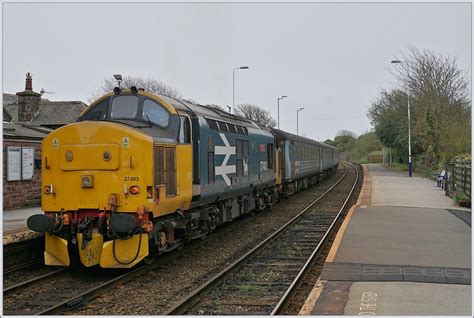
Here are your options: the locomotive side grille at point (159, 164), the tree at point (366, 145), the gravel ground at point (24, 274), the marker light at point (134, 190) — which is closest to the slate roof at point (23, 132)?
the gravel ground at point (24, 274)

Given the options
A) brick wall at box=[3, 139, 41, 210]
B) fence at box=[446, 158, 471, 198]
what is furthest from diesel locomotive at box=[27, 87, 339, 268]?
fence at box=[446, 158, 471, 198]

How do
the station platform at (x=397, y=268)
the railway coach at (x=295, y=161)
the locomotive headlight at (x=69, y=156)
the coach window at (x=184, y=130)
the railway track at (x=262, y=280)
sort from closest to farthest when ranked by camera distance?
1. the station platform at (x=397, y=268)
2. the railway track at (x=262, y=280)
3. the locomotive headlight at (x=69, y=156)
4. the coach window at (x=184, y=130)
5. the railway coach at (x=295, y=161)

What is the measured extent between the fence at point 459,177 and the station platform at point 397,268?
367 cm

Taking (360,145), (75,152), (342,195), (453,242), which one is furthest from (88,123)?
(360,145)

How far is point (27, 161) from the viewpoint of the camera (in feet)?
47.5

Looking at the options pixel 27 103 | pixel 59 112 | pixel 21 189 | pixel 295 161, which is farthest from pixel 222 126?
pixel 59 112

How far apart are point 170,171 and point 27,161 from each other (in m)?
7.10

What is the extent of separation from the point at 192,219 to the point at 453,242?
17.3 ft

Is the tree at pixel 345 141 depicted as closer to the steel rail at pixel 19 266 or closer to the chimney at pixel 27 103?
the chimney at pixel 27 103

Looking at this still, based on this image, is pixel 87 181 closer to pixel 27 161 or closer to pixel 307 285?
pixel 307 285

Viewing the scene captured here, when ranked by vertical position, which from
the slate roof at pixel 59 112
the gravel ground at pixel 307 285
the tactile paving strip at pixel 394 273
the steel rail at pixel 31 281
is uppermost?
the slate roof at pixel 59 112

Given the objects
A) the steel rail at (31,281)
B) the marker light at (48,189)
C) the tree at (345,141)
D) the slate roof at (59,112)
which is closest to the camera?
the steel rail at (31,281)

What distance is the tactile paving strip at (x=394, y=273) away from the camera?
770cm

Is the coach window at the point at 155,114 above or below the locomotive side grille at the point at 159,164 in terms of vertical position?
above
